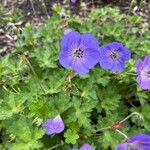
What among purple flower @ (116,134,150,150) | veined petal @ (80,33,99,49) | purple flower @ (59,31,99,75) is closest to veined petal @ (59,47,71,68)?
purple flower @ (59,31,99,75)

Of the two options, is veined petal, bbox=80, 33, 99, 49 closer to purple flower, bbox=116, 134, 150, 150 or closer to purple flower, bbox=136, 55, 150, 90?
purple flower, bbox=136, 55, 150, 90

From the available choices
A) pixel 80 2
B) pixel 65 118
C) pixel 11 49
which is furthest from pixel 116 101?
pixel 80 2

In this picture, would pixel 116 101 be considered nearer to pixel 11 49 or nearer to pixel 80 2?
pixel 11 49

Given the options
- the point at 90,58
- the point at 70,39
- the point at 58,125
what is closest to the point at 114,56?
the point at 90,58

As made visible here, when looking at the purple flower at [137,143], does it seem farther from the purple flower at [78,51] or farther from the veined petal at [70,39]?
the veined petal at [70,39]

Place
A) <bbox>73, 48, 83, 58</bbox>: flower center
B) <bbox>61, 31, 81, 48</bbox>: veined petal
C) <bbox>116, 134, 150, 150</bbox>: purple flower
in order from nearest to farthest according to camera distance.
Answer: <bbox>116, 134, 150, 150</bbox>: purple flower, <bbox>61, 31, 81, 48</bbox>: veined petal, <bbox>73, 48, 83, 58</bbox>: flower center
